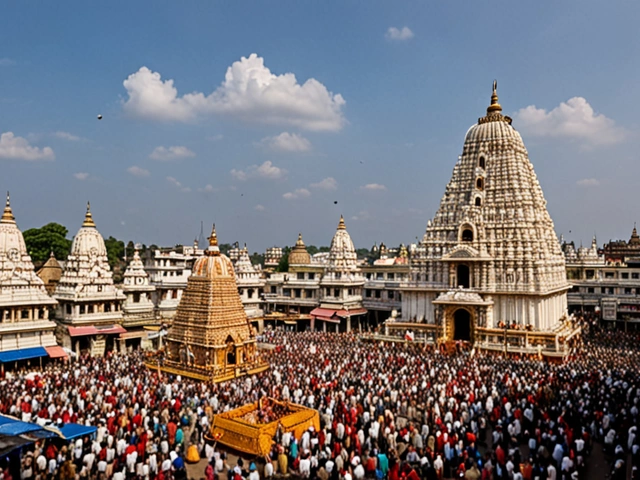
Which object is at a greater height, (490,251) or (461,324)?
(490,251)

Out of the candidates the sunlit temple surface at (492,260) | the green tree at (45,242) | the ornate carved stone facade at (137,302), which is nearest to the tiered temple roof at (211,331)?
the ornate carved stone facade at (137,302)

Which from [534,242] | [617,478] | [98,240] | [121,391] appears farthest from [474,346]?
[98,240]

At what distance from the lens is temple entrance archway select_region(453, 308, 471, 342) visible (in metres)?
33.8

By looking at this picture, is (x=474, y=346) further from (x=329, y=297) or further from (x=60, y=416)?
(x=60, y=416)

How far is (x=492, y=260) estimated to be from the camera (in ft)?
110

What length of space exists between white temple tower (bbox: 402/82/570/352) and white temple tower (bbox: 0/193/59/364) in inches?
902

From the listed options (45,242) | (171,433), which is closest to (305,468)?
(171,433)

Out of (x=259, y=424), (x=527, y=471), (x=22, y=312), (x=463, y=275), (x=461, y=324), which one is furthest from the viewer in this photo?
(x=463, y=275)

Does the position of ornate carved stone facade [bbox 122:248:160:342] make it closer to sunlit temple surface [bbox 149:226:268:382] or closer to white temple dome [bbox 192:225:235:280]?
sunlit temple surface [bbox 149:226:268:382]

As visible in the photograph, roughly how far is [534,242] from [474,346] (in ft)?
25.6

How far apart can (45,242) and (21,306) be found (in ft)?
111

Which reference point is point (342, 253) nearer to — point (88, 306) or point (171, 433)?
point (88, 306)

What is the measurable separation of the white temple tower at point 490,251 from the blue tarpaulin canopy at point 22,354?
22855mm

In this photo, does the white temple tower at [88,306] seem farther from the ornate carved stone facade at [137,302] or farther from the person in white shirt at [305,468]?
the person in white shirt at [305,468]
